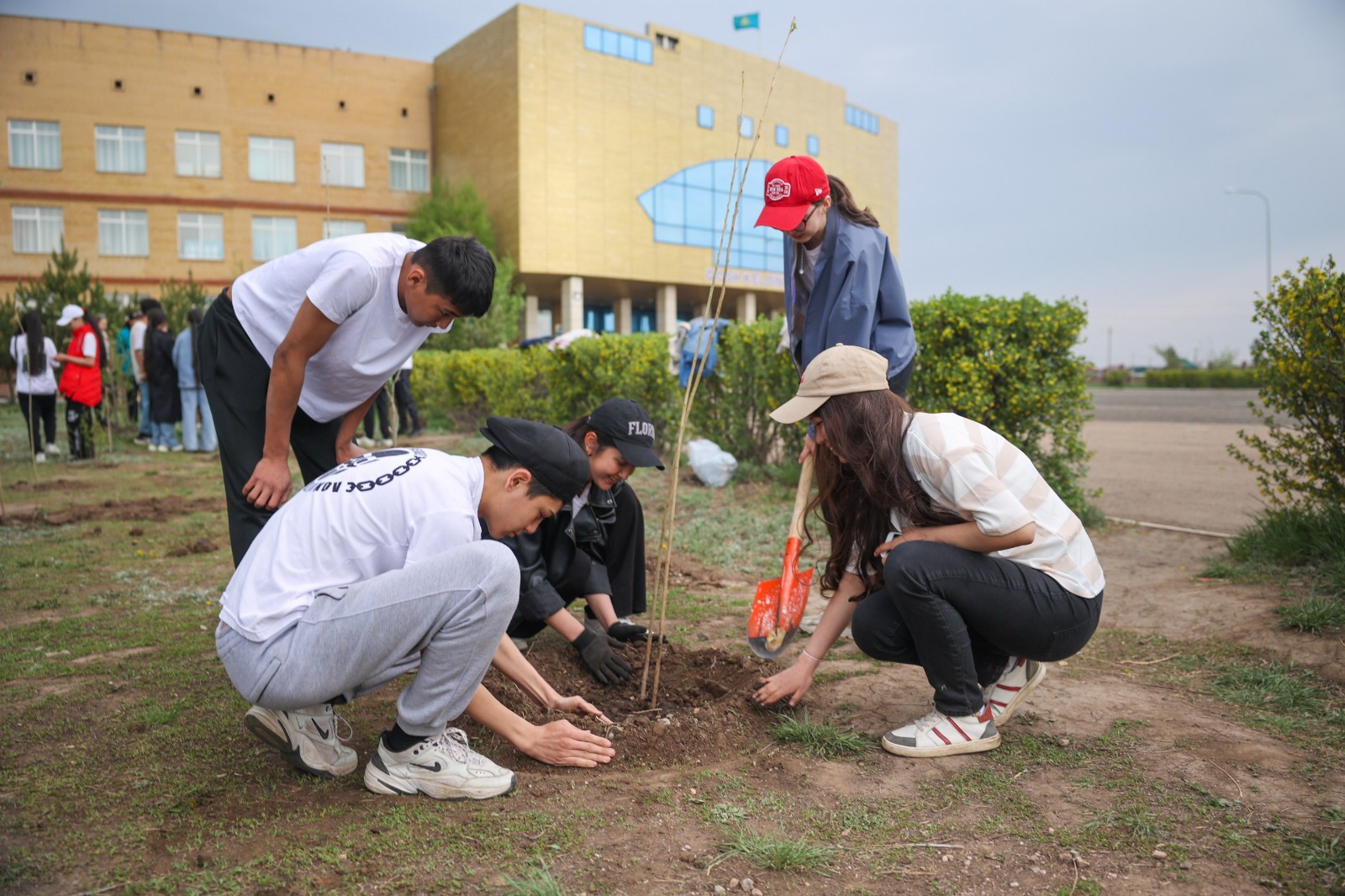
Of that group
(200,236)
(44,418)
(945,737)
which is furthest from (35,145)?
(945,737)

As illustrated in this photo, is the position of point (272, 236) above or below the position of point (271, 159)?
below

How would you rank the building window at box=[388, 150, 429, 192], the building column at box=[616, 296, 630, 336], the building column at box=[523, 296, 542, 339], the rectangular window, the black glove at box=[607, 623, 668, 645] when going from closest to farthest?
the black glove at box=[607, 623, 668, 645], the rectangular window, the building window at box=[388, 150, 429, 192], the building column at box=[523, 296, 542, 339], the building column at box=[616, 296, 630, 336]

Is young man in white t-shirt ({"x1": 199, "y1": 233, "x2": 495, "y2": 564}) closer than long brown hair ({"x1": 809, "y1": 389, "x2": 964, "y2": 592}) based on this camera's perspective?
No

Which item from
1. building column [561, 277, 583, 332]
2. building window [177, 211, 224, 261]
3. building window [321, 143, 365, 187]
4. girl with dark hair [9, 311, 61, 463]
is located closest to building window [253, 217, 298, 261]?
building window [177, 211, 224, 261]

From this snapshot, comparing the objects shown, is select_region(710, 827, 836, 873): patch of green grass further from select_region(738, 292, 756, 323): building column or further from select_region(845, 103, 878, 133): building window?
select_region(845, 103, 878, 133): building window

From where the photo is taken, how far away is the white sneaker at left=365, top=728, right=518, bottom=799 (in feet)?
7.81

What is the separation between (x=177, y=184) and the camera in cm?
3133

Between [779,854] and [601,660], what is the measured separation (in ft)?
4.67

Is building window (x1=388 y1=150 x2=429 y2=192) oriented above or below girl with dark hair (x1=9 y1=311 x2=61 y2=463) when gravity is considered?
above

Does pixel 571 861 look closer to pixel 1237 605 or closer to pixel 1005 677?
pixel 1005 677

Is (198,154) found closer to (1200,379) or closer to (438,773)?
(438,773)

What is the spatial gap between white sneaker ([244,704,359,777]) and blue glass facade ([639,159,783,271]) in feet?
108

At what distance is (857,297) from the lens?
3.39 m

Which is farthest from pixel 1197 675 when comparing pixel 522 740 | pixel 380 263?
pixel 380 263
